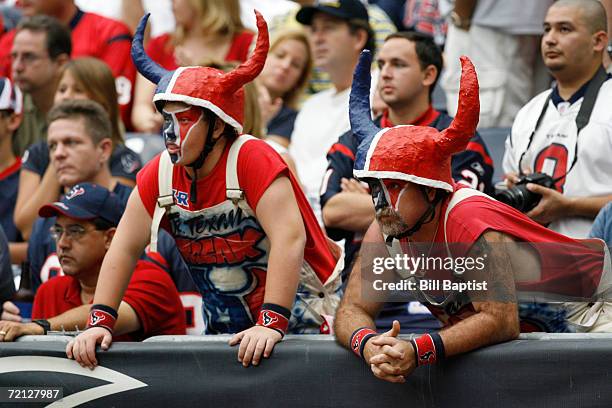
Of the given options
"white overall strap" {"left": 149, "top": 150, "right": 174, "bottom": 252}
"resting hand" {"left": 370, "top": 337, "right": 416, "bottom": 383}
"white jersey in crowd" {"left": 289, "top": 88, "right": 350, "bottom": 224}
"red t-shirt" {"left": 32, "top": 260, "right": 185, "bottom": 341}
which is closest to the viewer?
"resting hand" {"left": 370, "top": 337, "right": 416, "bottom": 383}

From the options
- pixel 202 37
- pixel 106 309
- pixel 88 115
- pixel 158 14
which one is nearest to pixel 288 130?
pixel 202 37

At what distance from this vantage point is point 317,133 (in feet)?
22.9

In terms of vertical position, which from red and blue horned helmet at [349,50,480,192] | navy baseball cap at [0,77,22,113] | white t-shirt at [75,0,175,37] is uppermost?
white t-shirt at [75,0,175,37]

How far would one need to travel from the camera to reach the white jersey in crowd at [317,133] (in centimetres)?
690

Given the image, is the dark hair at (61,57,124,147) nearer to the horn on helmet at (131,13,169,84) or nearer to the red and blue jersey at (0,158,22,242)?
the red and blue jersey at (0,158,22,242)

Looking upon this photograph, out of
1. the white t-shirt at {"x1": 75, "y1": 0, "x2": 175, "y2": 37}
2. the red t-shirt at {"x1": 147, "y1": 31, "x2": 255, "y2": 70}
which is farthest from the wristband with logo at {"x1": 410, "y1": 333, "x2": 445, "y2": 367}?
the white t-shirt at {"x1": 75, "y1": 0, "x2": 175, "y2": 37}

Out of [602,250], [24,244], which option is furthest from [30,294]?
[602,250]

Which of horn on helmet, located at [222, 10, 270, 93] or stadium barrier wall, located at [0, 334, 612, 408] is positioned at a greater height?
horn on helmet, located at [222, 10, 270, 93]

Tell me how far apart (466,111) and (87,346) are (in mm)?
1596

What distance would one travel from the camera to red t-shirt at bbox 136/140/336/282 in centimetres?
445

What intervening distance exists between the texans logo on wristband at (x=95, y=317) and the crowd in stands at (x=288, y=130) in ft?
0.09

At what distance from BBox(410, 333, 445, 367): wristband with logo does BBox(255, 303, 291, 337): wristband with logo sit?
616 mm

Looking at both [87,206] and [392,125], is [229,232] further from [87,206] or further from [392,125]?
[392,125]

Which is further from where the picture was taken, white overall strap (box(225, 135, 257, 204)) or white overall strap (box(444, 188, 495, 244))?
white overall strap (box(225, 135, 257, 204))
